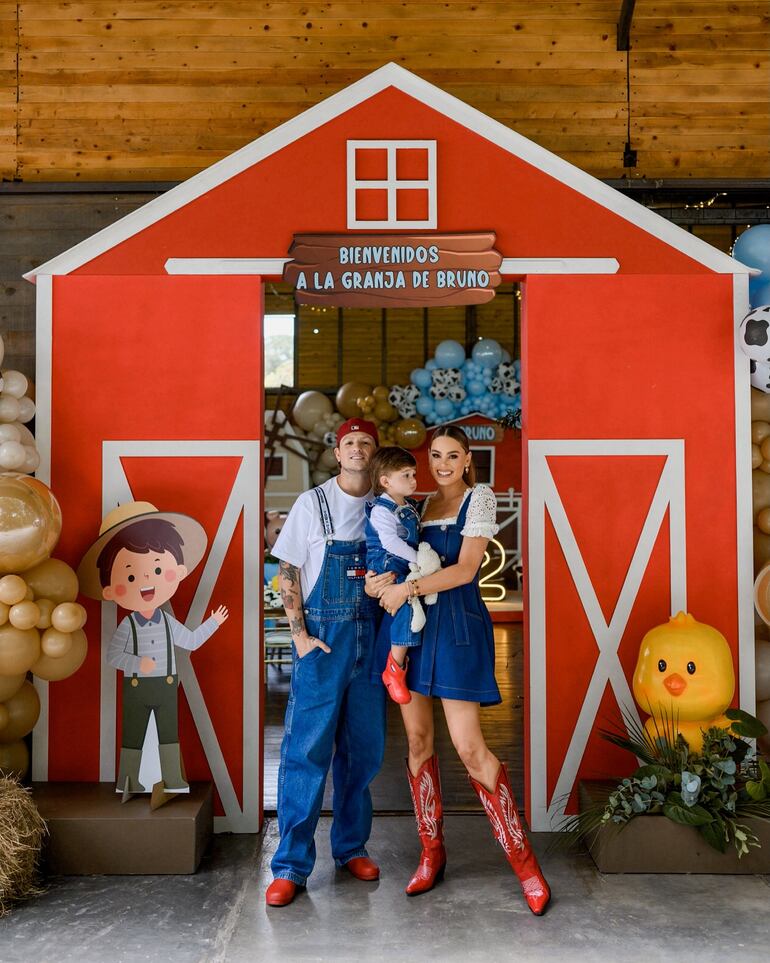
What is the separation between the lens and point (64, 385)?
4.16 metres

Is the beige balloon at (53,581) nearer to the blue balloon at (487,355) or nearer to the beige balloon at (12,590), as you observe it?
the beige balloon at (12,590)

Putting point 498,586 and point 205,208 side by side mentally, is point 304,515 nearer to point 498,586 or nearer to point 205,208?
point 205,208

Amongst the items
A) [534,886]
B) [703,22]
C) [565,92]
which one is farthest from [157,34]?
[534,886]

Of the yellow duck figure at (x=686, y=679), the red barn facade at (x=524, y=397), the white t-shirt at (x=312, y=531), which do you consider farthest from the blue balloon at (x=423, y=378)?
the white t-shirt at (x=312, y=531)

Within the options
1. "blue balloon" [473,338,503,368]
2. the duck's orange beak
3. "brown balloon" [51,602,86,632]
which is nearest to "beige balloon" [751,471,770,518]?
the duck's orange beak

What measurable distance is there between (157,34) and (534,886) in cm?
514

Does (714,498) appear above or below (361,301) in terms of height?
below

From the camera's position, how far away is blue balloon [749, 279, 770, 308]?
429 centimetres

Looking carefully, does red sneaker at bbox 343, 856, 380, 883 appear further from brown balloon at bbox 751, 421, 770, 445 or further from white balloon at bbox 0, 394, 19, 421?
brown balloon at bbox 751, 421, 770, 445

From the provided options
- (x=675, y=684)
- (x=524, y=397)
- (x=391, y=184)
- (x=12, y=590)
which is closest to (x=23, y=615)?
(x=12, y=590)

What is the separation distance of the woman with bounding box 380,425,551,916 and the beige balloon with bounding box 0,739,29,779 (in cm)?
179

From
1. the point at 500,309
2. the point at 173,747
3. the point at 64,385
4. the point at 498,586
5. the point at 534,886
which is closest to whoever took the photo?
the point at 534,886

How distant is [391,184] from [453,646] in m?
2.21

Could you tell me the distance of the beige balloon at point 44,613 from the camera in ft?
11.7
